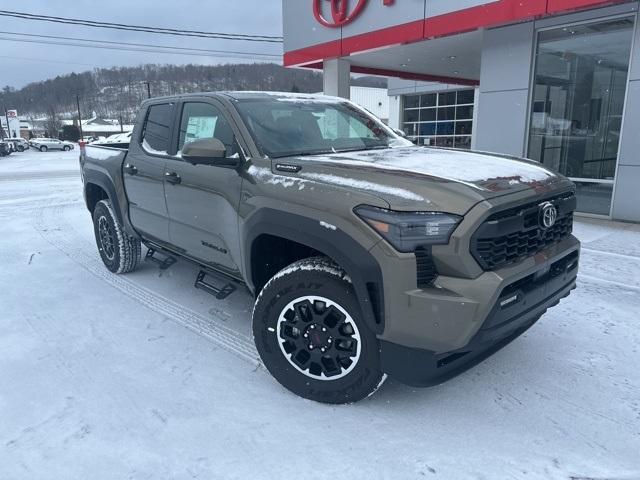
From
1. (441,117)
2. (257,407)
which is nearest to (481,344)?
(257,407)

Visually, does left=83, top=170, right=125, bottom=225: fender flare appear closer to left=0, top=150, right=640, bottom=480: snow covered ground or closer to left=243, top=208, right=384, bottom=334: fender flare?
left=0, top=150, right=640, bottom=480: snow covered ground

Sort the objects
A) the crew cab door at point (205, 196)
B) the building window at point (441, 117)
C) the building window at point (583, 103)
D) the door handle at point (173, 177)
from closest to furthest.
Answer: the crew cab door at point (205, 196) → the door handle at point (173, 177) → the building window at point (583, 103) → the building window at point (441, 117)

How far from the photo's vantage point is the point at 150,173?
4.36 meters

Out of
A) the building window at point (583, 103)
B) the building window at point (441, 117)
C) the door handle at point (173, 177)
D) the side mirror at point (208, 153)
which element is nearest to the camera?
the side mirror at point (208, 153)

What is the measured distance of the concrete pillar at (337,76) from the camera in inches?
527

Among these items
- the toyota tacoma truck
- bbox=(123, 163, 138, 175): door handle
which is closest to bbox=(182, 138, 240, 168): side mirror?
the toyota tacoma truck

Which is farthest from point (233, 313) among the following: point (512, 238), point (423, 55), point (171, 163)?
point (423, 55)

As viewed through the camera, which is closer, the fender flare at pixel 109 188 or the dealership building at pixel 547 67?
the fender flare at pixel 109 188

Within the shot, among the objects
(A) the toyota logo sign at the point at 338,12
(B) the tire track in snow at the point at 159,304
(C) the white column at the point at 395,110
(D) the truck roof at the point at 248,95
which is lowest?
(B) the tire track in snow at the point at 159,304

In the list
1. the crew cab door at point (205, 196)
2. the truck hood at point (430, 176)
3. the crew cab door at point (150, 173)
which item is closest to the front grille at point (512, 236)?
the truck hood at point (430, 176)

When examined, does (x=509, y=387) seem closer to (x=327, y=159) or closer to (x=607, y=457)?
(x=607, y=457)

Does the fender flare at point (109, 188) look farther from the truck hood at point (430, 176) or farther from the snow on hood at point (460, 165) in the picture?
the snow on hood at point (460, 165)

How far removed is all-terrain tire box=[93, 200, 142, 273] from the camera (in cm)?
523

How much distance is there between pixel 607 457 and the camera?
2422 mm
